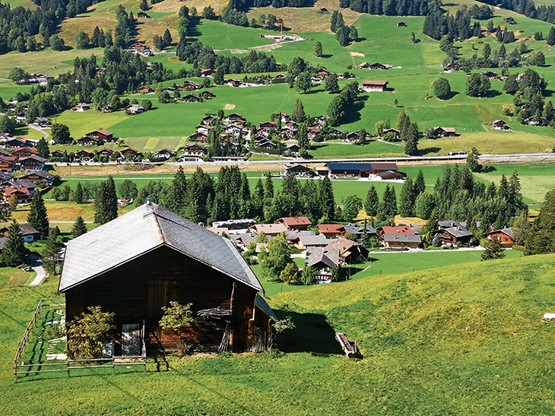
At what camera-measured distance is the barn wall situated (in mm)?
35062

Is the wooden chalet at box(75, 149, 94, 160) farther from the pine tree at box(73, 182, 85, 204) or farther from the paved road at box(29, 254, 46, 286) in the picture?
the paved road at box(29, 254, 46, 286)

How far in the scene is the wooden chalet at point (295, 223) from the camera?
357 ft

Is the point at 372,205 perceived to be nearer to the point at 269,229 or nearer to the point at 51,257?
the point at 269,229

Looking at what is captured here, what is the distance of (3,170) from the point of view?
148875mm

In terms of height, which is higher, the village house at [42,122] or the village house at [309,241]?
the village house at [309,241]

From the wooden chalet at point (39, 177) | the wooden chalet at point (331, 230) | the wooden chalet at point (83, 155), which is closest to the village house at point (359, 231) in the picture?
the wooden chalet at point (331, 230)

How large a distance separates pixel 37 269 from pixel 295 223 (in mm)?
41592

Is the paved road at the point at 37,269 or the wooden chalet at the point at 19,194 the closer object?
the paved road at the point at 37,269

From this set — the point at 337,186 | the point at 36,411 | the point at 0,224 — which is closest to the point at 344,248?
the point at 337,186

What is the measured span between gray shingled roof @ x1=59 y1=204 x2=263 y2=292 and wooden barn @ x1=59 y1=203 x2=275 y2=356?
94 mm

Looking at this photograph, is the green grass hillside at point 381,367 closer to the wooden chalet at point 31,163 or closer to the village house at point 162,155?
the wooden chalet at point 31,163

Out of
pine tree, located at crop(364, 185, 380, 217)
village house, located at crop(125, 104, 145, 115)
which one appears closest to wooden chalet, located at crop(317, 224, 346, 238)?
pine tree, located at crop(364, 185, 380, 217)

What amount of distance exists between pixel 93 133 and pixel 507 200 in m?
105

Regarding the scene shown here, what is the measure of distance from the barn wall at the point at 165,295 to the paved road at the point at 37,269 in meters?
45.2
